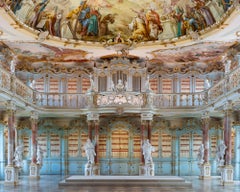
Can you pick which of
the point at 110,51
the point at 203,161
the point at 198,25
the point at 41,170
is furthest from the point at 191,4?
the point at 41,170

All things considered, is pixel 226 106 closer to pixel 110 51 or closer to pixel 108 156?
pixel 110 51

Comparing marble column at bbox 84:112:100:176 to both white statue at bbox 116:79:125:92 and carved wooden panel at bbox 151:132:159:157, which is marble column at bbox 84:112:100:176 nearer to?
white statue at bbox 116:79:125:92

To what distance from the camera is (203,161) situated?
2509cm

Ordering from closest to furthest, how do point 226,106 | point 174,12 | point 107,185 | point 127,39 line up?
point 107,185 < point 226,106 < point 174,12 < point 127,39

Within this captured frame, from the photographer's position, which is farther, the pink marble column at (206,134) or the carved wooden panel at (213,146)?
the carved wooden panel at (213,146)

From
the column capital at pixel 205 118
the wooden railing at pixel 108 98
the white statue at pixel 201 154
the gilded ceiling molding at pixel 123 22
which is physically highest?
the gilded ceiling molding at pixel 123 22

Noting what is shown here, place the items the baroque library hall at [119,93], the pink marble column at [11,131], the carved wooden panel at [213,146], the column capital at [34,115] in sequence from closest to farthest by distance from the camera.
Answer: the baroque library hall at [119,93] → the pink marble column at [11,131] → the column capital at [34,115] → the carved wooden panel at [213,146]

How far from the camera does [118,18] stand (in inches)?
909

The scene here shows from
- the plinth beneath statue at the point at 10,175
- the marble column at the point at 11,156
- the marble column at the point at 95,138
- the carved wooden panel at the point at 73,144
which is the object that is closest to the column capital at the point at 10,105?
the marble column at the point at 11,156

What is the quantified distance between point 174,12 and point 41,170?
11757mm

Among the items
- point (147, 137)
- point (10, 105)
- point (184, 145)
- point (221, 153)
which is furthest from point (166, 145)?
point (10, 105)

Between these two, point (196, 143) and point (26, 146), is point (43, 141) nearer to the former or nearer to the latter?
point (26, 146)

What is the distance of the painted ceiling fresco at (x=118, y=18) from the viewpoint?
20812 millimetres

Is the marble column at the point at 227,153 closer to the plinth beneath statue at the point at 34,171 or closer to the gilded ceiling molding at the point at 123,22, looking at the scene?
the gilded ceiling molding at the point at 123,22
